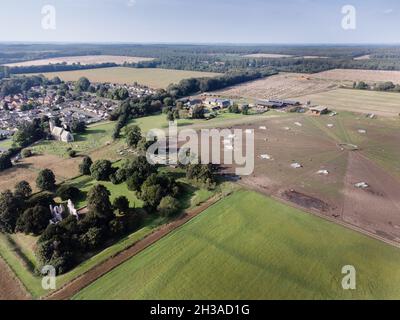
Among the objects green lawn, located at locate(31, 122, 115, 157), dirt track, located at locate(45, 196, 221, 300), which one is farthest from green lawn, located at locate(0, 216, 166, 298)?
green lawn, located at locate(31, 122, 115, 157)

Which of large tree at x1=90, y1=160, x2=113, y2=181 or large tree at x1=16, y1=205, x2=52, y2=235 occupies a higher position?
large tree at x1=90, y1=160, x2=113, y2=181

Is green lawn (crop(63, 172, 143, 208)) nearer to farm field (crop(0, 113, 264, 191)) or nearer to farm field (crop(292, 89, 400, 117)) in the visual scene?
farm field (crop(0, 113, 264, 191))

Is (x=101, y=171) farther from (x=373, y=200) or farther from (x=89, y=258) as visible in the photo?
(x=373, y=200)

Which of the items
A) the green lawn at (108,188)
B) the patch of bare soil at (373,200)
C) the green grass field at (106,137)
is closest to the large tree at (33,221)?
the green lawn at (108,188)

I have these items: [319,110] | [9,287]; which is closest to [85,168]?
[9,287]

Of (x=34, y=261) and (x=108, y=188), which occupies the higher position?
(x=108, y=188)

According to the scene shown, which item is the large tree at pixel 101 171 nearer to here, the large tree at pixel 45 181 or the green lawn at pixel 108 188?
the green lawn at pixel 108 188
